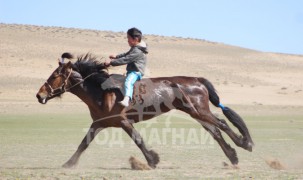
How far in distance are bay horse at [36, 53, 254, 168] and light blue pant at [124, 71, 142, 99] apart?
0.48 feet

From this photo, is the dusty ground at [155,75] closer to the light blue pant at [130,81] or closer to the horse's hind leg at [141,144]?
the horse's hind leg at [141,144]

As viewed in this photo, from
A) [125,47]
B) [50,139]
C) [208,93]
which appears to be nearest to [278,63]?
[125,47]

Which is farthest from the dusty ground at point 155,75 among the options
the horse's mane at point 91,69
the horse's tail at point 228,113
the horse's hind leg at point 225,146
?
the horse's mane at point 91,69

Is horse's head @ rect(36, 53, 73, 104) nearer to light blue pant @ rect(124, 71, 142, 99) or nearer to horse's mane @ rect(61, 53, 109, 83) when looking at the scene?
horse's mane @ rect(61, 53, 109, 83)

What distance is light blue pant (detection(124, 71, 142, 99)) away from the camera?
39.1 feet

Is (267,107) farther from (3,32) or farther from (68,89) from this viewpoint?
(3,32)

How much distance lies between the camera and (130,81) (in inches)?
472

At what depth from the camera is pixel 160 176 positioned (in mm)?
10625

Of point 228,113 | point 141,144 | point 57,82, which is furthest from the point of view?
point 228,113

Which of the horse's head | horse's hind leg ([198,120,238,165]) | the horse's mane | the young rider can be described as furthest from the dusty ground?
the horse's mane

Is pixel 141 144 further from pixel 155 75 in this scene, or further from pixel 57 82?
pixel 155 75

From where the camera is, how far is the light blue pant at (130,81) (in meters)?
11.9

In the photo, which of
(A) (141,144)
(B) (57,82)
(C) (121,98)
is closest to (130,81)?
(C) (121,98)

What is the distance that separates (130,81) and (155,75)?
5105 cm
